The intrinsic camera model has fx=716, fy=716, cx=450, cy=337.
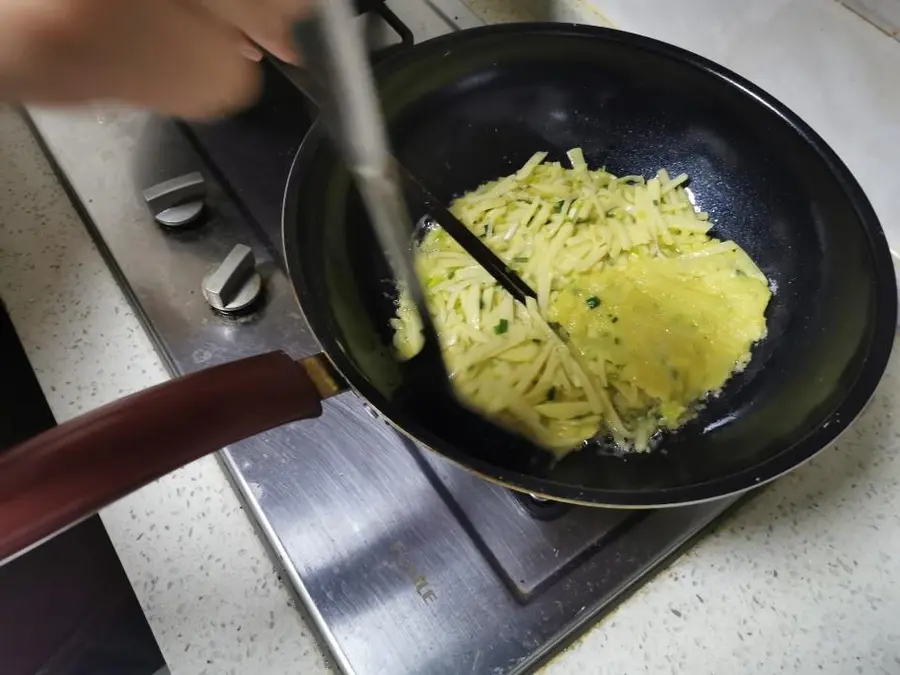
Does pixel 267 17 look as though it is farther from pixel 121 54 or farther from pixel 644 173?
pixel 644 173

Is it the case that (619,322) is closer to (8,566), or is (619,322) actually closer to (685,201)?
(685,201)

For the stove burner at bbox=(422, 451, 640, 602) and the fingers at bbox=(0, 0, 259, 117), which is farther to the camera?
the stove burner at bbox=(422, 451, 640, 602)

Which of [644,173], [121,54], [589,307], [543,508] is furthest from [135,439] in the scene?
[644,173]

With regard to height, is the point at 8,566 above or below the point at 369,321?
below

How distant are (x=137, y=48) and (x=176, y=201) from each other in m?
0.33

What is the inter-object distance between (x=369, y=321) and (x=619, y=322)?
25 centimetres

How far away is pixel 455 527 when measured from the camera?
610 mm

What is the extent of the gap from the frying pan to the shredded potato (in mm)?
20

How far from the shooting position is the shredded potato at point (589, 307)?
66 cm

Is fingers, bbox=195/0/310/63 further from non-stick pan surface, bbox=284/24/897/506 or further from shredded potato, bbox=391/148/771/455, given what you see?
shredded potato, bbox=391/148/771/455

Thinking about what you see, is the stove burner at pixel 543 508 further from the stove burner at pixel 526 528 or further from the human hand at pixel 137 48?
the human hand at pixel 137 48

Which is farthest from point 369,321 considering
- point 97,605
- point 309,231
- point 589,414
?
Answer: point 97,605

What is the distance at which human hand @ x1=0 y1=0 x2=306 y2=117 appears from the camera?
1.23ft

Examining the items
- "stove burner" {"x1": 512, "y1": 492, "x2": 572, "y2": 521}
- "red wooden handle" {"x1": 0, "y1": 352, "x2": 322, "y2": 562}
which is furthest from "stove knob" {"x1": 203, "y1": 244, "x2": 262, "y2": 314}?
"stove burner" {"x1": 512, "y1": 492, "x2": 572, "y2": 521}
